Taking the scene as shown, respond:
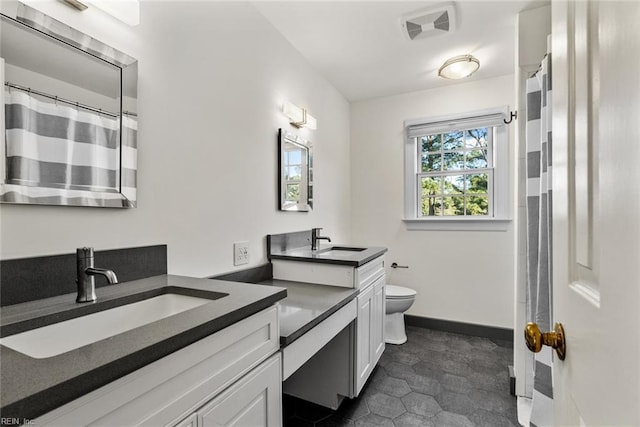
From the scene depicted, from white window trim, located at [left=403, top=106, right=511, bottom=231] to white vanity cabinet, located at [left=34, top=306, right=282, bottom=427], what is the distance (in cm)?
234

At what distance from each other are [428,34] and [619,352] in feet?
7.41

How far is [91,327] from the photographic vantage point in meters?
0.88

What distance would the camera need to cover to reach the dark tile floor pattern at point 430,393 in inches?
66.5

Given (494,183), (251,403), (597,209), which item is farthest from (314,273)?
(494,183)

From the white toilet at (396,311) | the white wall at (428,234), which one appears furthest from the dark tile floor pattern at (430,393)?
the white wall at (428,234)

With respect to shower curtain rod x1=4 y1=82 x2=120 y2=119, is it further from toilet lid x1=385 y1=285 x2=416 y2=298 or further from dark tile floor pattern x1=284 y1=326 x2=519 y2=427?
toilet lid x1=385 y1=285 x2=416 y2=298

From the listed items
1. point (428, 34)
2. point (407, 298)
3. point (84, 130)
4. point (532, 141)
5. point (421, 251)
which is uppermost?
point (428, 34)

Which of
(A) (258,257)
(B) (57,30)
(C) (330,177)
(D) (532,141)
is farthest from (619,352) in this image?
(C) (330,177)

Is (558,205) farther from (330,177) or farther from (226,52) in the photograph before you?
(330,177)

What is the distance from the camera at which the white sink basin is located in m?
0.73

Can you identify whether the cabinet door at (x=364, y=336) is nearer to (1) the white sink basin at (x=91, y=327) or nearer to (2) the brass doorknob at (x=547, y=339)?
(1) the white sink basin at (x=91, y=327)

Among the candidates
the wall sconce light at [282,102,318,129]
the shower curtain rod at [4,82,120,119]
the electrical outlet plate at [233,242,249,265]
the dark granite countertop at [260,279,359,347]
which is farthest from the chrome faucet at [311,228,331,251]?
the shower curtain rod at [4,82,120,119]

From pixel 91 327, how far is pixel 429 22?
7.77 ft

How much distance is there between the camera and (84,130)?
3.30ft
